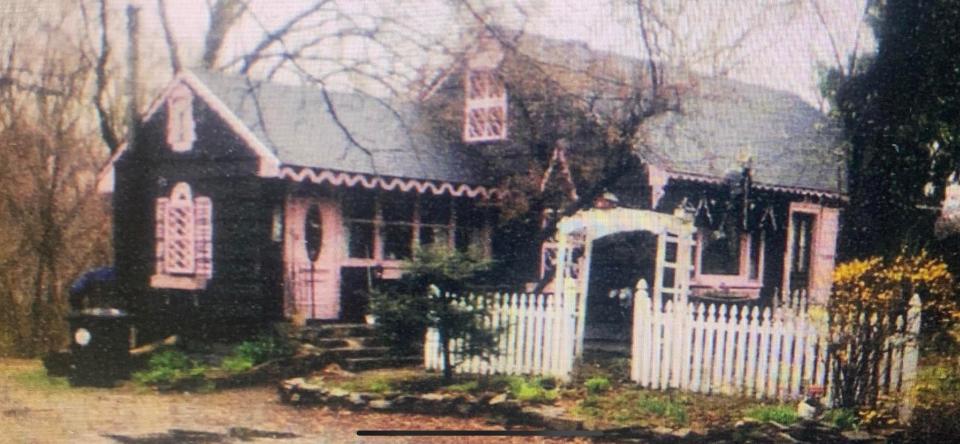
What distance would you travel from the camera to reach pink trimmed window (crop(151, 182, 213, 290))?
101 inches

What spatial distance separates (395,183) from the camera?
8.41 ft

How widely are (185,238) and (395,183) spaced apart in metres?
0.80

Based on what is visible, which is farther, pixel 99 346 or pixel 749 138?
pixel 99 346

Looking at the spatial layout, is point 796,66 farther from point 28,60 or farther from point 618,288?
point 28,60

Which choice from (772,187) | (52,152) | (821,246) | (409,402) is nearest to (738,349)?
(821,246)

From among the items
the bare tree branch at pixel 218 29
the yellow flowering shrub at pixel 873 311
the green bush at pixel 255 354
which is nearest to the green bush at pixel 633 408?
the yellow flowering shrub at pixel 873 311

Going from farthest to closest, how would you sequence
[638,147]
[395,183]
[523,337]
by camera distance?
[523,337], [395,183], [638,147]

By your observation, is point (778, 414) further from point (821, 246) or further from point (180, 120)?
point (180, 120)

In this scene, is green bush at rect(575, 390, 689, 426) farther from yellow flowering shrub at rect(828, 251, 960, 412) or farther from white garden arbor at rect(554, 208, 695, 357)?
yellow flowering shrub at rect(828, 251, 960, 412)

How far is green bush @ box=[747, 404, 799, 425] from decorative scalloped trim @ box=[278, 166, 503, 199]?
119 cm

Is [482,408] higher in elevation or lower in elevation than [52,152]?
lower

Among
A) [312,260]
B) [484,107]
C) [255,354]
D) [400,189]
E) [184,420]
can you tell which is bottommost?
[184,420]

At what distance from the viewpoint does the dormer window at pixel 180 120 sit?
8.33 ft

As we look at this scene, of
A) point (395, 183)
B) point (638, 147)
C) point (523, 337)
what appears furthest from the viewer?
point (523, 337)
